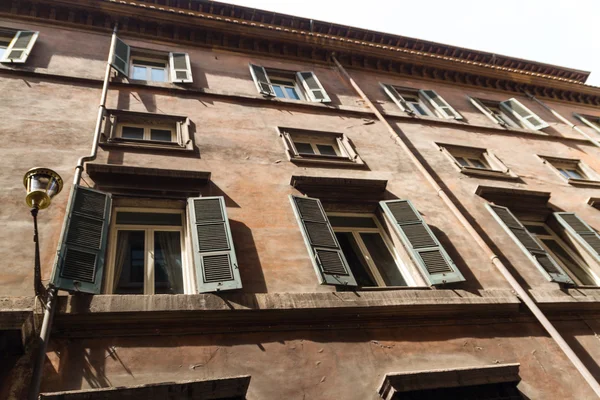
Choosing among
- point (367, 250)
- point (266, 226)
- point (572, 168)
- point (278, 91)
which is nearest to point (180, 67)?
point (278, 91)

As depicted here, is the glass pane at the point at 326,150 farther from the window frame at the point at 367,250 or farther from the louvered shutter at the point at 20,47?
the louvered shutter at the point at 20,47

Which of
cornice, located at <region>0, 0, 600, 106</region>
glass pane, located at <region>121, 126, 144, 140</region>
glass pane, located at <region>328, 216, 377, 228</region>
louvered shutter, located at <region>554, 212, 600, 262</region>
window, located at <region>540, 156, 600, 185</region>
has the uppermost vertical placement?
cornice, located at <region>0, 0, 600, 106</region>

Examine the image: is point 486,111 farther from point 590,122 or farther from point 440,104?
point 590,122

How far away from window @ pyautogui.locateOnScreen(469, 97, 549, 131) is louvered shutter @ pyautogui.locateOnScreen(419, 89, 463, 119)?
1332mm

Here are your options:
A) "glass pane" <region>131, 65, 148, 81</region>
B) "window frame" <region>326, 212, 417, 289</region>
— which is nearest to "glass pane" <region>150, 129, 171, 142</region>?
"glass pane" <region>131, 65, 148, 81</region>

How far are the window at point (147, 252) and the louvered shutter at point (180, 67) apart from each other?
4.27 meters

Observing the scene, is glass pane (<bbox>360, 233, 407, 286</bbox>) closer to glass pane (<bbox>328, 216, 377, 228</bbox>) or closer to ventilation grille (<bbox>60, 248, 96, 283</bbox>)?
glass pane (<bbox>328, 216, 377, 228</bbox>)

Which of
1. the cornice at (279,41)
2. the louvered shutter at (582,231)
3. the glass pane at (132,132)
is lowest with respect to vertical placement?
the louvered shutter at (582,231)

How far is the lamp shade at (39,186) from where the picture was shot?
3.73 meters

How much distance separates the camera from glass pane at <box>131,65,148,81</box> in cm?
989

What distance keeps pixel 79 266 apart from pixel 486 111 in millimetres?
11951

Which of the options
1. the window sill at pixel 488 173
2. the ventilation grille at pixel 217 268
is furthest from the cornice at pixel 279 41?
the ventilation grille at pixel 217 268

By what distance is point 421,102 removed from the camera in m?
12.7

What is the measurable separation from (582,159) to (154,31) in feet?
40.3
